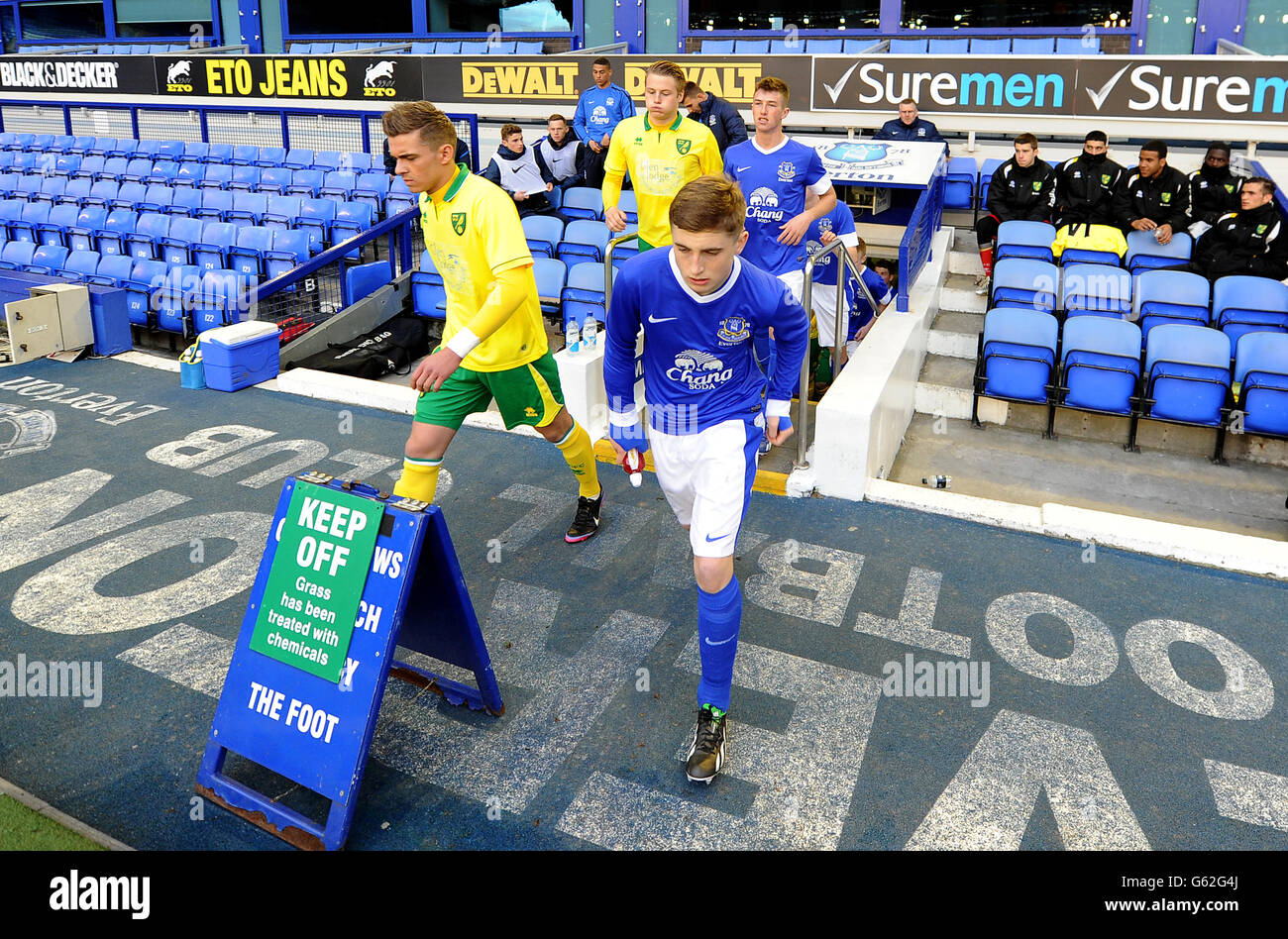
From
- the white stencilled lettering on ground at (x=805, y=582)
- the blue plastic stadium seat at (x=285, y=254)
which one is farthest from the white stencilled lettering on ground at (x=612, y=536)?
the blue plastic stadium seat at (x=285, y=254)

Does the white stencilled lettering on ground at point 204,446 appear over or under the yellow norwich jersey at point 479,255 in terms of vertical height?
under

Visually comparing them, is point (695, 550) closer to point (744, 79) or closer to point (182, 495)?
point (182, 495)

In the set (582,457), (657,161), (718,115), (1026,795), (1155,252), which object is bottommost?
(1026,795)

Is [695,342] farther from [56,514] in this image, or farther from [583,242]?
[583,242]

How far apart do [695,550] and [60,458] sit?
489 cm

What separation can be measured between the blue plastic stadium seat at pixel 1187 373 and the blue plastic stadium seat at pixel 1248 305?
0.49 meters

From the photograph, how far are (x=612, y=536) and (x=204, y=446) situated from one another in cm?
309

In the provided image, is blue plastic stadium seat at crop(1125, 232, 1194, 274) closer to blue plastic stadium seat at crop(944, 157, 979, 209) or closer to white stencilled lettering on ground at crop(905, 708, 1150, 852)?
blue plastic stadium seat at crop(944, 157, 979, 209)

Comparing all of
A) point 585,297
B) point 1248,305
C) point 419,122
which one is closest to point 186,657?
point 419,122

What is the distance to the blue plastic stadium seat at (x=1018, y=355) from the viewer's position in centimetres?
709

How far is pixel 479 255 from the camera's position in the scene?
13.4 feet

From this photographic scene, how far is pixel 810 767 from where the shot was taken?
333 centimetres

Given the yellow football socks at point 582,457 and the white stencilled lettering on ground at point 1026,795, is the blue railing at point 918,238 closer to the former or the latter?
the yellow football socks at point 582,457
